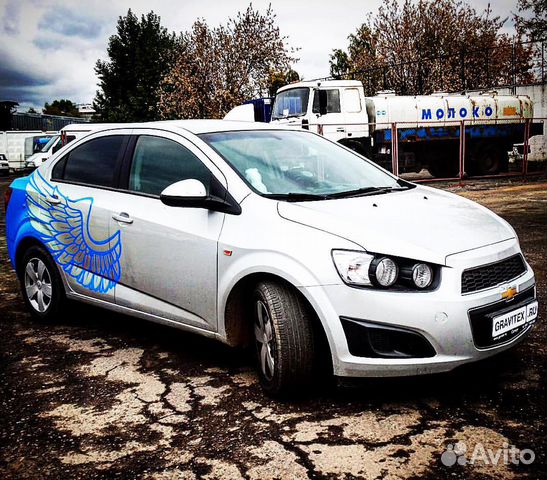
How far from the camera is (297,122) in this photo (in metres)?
16.4

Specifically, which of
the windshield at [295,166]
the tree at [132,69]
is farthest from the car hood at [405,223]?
the tree at [132,69]

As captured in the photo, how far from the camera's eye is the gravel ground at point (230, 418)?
2.71 metres

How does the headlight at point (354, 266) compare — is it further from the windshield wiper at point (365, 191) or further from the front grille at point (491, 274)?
the windshield wiper at point (365, 191)

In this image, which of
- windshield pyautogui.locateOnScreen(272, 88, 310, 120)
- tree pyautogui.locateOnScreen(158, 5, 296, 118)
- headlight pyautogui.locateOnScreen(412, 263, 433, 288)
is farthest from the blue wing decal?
tree pyautogui.locateOnScreen(158, 5, 296, 118)

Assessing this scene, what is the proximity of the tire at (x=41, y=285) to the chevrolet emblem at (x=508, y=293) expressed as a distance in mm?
3174

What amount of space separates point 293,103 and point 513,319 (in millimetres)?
14074

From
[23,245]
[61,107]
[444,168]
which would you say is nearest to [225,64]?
[444,168]

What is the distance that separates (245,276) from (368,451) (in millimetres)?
1103

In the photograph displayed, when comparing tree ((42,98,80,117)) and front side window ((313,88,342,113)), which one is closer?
front side window ((313,88,342,113))

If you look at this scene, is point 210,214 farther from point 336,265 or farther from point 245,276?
point 336,265

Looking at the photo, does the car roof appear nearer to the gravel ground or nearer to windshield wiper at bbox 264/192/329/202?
windshield wiper at bbox 264/192/329/202

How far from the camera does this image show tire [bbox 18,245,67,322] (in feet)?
15.9

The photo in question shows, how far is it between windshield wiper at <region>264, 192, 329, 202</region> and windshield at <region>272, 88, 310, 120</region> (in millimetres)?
13260

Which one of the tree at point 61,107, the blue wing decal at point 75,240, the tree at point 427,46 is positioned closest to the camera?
the blue wing decal at point 75,240
